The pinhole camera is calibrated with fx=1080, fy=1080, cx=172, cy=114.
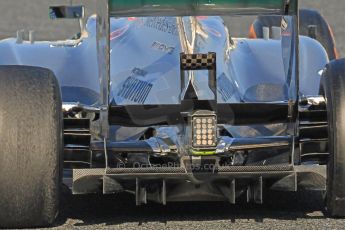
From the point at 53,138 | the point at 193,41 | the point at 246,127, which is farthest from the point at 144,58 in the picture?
the point at 53,138

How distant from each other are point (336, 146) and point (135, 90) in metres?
1.43

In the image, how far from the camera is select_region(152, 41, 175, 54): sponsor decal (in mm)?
7262

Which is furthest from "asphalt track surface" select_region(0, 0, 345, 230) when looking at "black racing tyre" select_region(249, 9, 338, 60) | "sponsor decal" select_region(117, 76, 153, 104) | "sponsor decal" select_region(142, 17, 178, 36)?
"black racing tyre" select_region(249, 9, 338, 60)

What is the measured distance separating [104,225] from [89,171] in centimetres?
37

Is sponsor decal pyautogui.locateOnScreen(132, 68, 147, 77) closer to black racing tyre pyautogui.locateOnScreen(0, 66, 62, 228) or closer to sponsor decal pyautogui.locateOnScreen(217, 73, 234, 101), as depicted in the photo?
sponsor decal pyautogui.locateOnScreen(217, 73, 234, 101)

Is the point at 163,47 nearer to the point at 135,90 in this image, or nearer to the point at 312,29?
the point at 135,90

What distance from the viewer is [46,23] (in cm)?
1967

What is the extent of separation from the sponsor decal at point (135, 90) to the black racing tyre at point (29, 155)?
0.79 metres

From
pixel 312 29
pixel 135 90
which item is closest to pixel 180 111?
pixel 135 90

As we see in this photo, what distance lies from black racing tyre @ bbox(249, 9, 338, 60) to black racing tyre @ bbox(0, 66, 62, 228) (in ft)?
10.7

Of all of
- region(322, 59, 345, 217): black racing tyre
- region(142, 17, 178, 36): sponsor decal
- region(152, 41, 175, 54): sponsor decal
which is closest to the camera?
region(322, 59, 345, 217): black racing tyre

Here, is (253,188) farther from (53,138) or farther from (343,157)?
(53,138)

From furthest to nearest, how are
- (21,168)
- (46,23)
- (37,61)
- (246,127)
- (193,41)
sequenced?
(46,23), (37,61), (193,41), (246,127), (21,168)

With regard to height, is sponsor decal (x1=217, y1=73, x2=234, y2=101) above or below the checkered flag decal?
below
